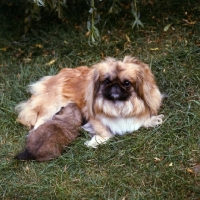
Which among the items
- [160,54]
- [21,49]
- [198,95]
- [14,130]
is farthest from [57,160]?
[21,49]

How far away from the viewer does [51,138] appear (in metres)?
4.70

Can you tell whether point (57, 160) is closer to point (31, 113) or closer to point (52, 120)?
point (52, 120)

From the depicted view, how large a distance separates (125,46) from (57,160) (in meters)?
2.39

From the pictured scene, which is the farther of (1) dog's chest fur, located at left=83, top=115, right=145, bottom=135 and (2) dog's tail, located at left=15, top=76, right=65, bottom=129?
(2) dog's tail, located at left=15, top=76, right=65, bottom=129

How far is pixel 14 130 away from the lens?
5379 mm

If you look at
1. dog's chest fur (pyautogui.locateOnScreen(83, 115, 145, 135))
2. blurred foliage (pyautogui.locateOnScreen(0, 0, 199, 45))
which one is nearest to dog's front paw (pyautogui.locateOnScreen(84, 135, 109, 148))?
dog's chest fur (pyautogui.locateOnScreen(83, 115, 145, 135))

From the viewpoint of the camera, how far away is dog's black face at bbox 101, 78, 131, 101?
4785 millimetres

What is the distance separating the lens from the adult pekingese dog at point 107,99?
4.86m

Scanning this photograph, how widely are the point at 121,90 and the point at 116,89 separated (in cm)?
6

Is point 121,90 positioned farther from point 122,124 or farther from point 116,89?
point 122,124

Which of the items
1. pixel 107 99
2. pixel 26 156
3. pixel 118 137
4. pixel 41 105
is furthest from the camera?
pixel 41 105

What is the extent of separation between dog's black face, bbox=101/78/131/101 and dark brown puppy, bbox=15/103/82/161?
21.6 inches

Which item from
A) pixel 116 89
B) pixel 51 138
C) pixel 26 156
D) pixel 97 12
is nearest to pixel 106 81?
pixel 116 89

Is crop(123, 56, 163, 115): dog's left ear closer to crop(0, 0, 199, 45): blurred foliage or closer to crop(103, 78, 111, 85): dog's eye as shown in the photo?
crop(103, 78, 111, 85): dog's eye
